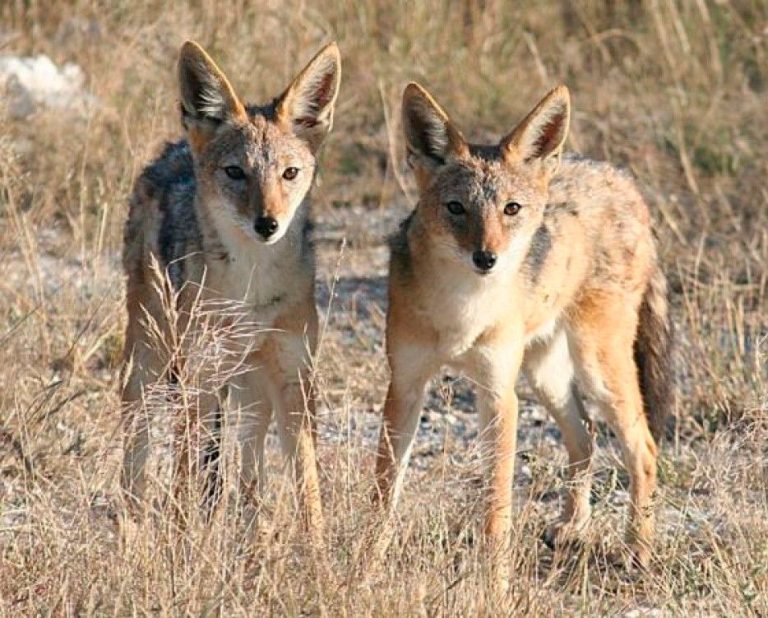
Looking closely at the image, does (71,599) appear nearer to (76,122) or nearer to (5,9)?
(76,122)

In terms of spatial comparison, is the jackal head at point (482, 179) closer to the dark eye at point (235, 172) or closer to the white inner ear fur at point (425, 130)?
the white inner ear fur at point (425, 130)

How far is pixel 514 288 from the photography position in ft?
21.3

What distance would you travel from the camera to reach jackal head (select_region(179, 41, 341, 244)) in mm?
6262

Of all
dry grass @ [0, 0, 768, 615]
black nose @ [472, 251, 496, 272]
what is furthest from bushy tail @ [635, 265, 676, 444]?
black nose @ [472, 251, 496, 272]

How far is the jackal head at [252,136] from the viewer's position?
626 centimetres

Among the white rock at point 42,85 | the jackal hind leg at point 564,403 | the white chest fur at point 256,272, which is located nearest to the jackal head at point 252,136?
the white chest fur at point 256,272

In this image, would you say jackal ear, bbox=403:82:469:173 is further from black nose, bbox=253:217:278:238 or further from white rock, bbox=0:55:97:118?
white rock, bbox=0:55:97:118

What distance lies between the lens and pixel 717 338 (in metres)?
8.20

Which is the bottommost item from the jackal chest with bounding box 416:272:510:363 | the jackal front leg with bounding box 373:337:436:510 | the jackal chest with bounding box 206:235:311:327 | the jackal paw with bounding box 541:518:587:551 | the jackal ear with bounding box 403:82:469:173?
the jackal paw with bounding box 541:518:587:551

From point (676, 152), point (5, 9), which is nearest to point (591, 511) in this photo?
point (676, 152)

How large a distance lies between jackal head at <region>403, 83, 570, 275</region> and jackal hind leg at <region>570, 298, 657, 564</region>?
0.66m

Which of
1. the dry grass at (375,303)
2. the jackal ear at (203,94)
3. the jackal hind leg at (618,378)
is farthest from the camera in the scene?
the jackal hind leg at (618,378)

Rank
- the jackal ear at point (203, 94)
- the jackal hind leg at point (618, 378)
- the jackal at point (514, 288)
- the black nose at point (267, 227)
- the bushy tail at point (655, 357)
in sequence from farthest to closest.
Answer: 1. the bushy tail at point (655, 357)
2. the jackal hind leg at point (618, 378)
3. the jackal ear at point (203, 94)
4. the jackal at point (514, 288)
5. the black nose at point (267, 227)

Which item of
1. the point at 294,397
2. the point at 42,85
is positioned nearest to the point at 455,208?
the point at 294,397
